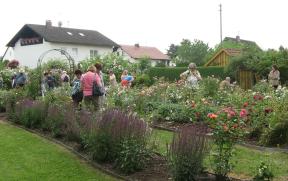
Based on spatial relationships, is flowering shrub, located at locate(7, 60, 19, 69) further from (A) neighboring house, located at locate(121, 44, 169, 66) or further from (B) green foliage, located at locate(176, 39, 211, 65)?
(A) neighboring house, located at locate(121, 44, 169, 66)

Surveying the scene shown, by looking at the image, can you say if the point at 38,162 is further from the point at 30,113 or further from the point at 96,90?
the point at 30,113

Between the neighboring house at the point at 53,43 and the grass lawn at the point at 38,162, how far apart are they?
4073 centimetres

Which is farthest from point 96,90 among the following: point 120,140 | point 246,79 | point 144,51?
point 144,51

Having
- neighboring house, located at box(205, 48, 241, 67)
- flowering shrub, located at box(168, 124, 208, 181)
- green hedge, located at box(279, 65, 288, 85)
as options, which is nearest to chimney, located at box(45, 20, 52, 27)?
neighboring house, located at box(205, 48, 241, 67)

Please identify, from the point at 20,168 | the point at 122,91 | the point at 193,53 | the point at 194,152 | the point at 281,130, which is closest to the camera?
the point at 194,152

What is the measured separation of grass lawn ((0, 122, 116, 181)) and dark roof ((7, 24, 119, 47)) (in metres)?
41.7

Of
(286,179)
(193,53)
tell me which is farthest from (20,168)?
(193,53)

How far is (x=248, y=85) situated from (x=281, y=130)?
1668 cm

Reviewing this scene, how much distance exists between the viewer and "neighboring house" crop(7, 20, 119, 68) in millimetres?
52938

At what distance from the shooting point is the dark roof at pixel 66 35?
53.2m

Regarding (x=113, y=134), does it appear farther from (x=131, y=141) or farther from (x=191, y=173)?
(x=191, y=173)

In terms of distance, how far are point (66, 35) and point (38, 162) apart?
47.2 m

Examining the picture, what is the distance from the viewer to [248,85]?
26.0 meters

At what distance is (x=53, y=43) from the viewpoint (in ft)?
172
